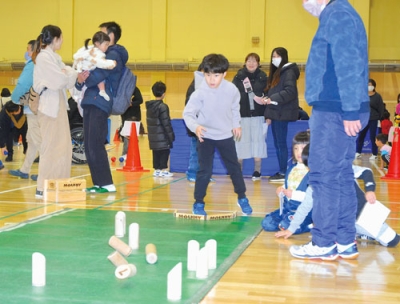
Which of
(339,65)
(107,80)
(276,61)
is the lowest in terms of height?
(107,80)

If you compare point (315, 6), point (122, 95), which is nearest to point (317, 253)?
point (315, 6)

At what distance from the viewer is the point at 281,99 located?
873 cm

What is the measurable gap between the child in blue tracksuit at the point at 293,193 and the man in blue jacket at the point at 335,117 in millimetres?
670

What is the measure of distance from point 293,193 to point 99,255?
1496mm

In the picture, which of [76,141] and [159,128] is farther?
[76,141]

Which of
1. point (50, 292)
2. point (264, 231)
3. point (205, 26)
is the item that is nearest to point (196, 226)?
point (264, 231)

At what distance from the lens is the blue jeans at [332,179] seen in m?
4.07

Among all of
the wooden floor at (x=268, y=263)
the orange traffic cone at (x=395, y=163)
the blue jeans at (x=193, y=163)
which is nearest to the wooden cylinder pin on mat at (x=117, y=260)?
the wooden floor at (x=268, y=263)

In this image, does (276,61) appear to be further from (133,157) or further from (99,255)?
(99,255)

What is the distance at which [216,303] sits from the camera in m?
3.10

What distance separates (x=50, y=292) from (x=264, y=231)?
2.22 meters

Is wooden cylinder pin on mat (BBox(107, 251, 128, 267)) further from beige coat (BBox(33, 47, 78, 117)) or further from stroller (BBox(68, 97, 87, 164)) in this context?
stroller (BBox(68, 97, 87, 164))

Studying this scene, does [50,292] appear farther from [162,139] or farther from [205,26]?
[205,26]

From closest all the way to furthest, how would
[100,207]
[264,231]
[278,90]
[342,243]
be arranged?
[342,243] → [264,231] → [100,207] → [278,90]
